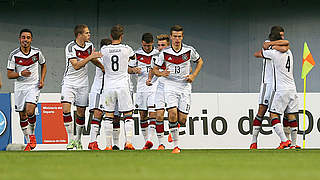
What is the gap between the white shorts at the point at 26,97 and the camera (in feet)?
42.9

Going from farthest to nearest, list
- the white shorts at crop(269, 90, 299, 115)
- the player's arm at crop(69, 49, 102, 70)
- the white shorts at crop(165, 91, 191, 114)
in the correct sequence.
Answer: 1. the white shorts at crop(269, 90, 299, 115)
2. the player's arm at crop(69, 49, 102, 70)
3. the white shorts at crop(165, 91, 191, 114)

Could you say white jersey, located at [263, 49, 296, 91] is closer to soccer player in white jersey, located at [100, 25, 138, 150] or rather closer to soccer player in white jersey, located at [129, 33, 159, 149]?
soccer player in white jersey, located at [100, 25, 138, 150]

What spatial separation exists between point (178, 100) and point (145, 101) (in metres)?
3.45

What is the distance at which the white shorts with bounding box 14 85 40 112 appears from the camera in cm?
1308

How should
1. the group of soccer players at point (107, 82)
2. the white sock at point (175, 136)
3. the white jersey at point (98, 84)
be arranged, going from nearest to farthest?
the white sock at point (175, 136), the group of soccer players at point (107, 82), the white jersey at point (98, 84)

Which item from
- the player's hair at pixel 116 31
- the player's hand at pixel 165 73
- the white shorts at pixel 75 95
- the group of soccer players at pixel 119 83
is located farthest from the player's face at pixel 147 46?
the player's hand at pixel 165 73

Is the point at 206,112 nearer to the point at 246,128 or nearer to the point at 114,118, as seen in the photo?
the point at 246,128

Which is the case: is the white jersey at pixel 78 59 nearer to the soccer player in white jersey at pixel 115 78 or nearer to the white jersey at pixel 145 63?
the soccer player in white jersey at pixel 115 78

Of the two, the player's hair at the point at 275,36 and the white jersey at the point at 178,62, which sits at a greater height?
the player's hair at the point at 275,36

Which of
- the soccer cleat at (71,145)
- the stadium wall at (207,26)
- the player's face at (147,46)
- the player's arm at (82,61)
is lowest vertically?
the soccer cleat at (71,145)

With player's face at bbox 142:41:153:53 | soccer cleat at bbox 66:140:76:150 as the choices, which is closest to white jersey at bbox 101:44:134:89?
soccer cleat at bbox 66:140:76:150

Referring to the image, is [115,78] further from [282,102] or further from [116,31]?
[282,102]

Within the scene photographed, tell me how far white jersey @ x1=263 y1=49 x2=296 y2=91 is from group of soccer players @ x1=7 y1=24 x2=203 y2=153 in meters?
1.59
